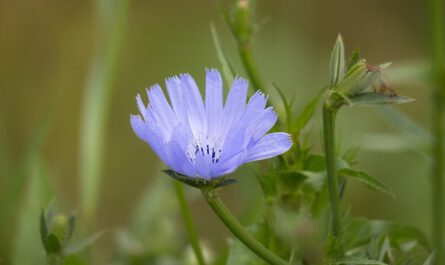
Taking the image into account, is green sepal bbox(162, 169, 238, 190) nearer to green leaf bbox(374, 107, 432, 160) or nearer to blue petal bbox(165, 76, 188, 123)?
blue petal bbox(165, 76, 188, 123)

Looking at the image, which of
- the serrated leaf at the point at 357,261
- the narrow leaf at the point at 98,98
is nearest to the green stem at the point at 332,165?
the serrated leaf at the point at 357,261

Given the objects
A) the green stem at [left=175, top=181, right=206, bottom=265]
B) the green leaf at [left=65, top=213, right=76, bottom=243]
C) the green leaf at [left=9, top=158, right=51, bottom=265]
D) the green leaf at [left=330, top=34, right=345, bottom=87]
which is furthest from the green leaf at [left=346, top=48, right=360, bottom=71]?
the green leaf at [left=9, top=158, right=51, bottom=265]

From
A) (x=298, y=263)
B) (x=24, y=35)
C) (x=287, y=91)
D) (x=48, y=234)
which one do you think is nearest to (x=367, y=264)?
(x=298, y=263)

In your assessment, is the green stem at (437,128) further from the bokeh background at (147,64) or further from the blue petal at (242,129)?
the bokeh background at (147,64)

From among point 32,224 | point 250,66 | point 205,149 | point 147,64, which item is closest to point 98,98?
point 32,224

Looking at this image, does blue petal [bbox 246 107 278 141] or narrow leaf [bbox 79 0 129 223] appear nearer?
blue petal [bbox 246 107 278 141]

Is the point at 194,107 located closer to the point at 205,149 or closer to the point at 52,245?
the point at 205,149
